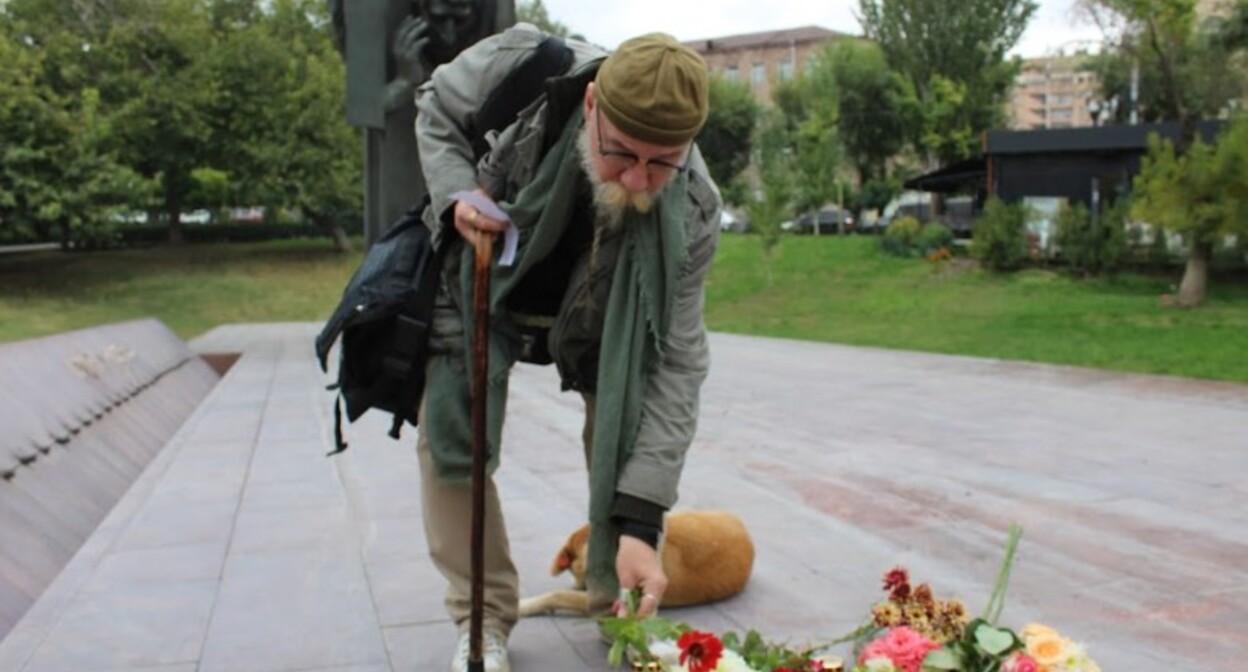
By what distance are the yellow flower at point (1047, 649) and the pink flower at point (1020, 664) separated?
0.05ft

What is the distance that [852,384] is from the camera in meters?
9.56

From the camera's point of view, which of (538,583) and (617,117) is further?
(538,583)

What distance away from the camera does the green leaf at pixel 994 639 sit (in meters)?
2.09

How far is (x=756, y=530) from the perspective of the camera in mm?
4465

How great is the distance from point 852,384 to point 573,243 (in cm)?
713

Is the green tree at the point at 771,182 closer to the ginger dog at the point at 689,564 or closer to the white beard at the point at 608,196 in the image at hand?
the ginger dog at the point at 689,564

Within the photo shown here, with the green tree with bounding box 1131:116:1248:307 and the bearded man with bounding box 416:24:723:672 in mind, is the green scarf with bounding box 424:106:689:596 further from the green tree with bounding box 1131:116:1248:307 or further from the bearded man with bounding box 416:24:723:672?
the green tree with bounding box 1131:116:1248:307

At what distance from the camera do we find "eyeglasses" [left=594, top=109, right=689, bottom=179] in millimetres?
2309

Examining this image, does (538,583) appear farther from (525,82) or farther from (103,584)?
(525,82)

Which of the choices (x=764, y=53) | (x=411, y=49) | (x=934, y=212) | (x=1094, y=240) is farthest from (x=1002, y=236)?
(x=764, y=53)

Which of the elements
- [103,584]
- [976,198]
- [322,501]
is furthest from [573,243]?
[976,198]

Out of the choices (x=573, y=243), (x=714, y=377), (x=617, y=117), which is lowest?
(x=714, y=377)

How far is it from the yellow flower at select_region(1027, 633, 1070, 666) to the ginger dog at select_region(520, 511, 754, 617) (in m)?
1.44

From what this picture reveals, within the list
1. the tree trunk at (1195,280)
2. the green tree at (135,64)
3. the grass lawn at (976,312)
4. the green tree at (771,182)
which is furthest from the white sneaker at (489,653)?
the green tree at (135,64)
